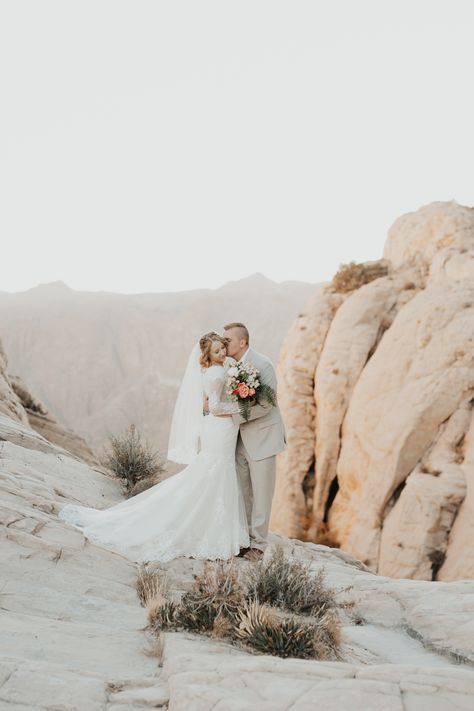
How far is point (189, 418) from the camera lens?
730 cm

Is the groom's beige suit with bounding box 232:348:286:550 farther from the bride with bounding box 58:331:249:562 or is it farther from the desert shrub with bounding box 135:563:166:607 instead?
the desert shrub with bounding box 135:563:166:607

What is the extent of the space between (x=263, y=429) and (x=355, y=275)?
563 inches

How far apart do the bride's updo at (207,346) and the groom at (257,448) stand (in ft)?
0.48

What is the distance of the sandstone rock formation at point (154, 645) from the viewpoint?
3025mm

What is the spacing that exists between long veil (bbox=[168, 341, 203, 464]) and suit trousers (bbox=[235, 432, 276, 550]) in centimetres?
56

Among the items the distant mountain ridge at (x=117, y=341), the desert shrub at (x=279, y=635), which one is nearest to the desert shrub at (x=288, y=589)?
the desert shrub at (x=279, y=635)

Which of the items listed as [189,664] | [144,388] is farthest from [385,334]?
[144,388]

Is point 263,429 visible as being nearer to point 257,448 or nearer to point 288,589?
point 257,448

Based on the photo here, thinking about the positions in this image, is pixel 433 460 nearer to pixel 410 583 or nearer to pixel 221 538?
pixel 410 583

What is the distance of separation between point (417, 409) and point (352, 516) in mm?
3326

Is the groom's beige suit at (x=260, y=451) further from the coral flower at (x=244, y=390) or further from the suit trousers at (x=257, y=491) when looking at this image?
the coral flower at (x=244, y=390)

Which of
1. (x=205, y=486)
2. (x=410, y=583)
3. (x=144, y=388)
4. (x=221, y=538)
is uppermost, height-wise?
(x=205, y=486)

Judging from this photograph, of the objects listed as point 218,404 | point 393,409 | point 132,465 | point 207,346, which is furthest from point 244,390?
point 393,409

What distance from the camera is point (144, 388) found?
54094 millimetres
